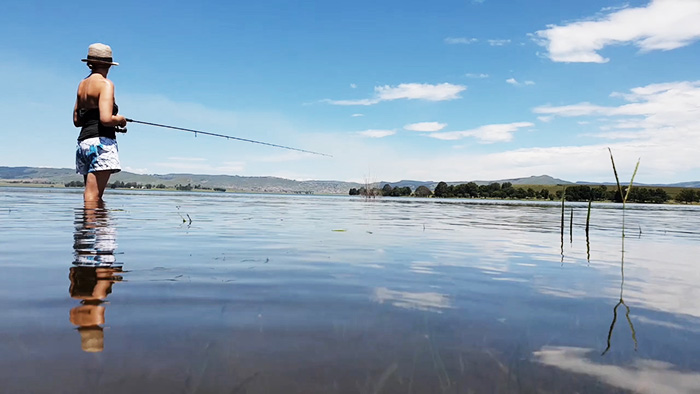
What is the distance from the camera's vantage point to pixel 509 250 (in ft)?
28.4

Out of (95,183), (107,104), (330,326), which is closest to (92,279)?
(330,326)

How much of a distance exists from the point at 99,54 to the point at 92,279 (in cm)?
825

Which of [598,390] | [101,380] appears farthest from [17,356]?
[598,390]

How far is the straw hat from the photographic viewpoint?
1041cm

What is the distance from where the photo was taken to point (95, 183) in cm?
1163

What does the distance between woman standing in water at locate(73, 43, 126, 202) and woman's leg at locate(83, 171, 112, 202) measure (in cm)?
4

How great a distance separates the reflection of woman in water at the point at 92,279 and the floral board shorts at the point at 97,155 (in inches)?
113

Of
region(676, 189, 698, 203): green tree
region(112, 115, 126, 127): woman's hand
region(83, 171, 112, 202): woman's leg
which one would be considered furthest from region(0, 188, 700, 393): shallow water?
region(676, 189, 698, 203): green tree

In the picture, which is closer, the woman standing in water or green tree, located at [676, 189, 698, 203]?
the woman standing in water

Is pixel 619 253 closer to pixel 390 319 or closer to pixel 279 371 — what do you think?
pixel 390 319

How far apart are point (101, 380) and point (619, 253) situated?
9428mm

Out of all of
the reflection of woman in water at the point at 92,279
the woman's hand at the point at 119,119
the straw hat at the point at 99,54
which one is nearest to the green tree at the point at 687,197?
the woman's hand at the point at 119,119

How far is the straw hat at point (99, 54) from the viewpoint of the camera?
1041 cm

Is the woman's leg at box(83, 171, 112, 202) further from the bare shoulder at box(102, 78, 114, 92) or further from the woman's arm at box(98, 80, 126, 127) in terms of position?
the bare shoulder at box(102, 78, 114, 92)
